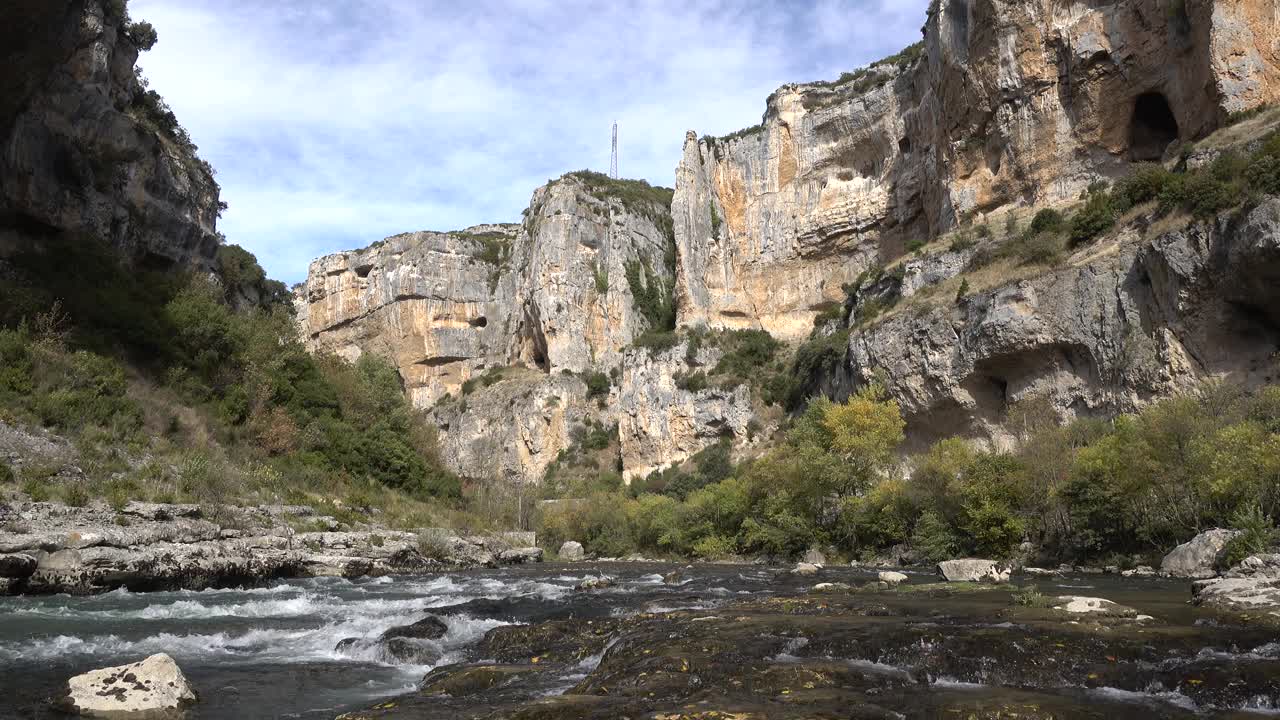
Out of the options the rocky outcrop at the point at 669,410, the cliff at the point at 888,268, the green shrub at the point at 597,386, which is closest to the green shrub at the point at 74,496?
the cliff at the point at 888,268

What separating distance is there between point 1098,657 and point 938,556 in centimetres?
1960

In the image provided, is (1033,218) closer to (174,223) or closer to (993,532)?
(993,532)

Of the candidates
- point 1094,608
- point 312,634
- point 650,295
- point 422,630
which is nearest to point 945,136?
point 650,295

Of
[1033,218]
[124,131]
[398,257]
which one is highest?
[398,257]

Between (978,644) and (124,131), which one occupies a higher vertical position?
(124,131)

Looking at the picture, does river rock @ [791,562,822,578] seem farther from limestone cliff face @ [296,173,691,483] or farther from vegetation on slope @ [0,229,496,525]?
limestone cliff face @ [296,173,691,483]

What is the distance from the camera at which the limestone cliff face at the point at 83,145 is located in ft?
77.0

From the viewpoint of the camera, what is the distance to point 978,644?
340 inches

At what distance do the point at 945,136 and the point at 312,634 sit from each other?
52664 mm

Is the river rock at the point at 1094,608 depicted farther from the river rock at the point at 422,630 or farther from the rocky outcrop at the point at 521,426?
the rocky outcrop at the point at 521,426

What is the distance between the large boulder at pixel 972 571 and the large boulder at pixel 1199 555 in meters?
3.56

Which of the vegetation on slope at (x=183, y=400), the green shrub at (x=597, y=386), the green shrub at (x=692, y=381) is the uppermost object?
the green shrub at (x=597, y=386)

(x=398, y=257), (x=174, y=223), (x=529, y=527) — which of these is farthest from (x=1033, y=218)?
(x=398, y=257)

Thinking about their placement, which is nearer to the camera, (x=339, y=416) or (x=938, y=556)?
(x=938, y=556)
